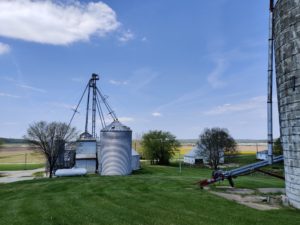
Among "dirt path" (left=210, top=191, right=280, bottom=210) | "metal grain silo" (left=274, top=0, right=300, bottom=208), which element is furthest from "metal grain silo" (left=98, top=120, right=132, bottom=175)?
"metal grain silo" (left=274, top=0, right=300, bottom=208)

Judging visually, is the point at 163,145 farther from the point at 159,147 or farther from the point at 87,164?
the point at 87,164

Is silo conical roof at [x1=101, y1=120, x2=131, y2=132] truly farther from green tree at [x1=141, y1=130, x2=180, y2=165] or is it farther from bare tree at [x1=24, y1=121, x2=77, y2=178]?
green tree at [x1=141, y1=130, x2=180, y2=165]

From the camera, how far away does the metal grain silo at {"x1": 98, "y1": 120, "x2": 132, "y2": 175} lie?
35125 mm

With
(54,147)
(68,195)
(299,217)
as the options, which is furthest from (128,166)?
(299,217)

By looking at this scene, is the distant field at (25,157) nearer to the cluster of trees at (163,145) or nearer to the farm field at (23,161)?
the farm field at (23,161)

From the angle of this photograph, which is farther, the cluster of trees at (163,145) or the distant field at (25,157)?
the cluster of trees at (163,145)

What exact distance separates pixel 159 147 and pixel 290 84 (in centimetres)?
5354

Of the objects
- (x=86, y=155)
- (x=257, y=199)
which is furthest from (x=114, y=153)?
(x=257, y=199)

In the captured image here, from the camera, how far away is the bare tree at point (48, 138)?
133 feet

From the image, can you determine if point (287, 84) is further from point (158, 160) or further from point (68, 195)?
point (158, 160)

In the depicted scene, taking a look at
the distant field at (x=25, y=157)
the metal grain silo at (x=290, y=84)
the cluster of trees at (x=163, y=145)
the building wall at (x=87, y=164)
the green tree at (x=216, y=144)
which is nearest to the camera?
the metal grain silo at (x=290, y=84)

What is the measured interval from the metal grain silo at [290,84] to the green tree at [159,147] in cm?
5183

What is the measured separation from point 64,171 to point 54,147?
868 cm

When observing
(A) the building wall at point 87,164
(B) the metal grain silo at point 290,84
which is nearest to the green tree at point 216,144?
(A) the building wall at point 87,164
